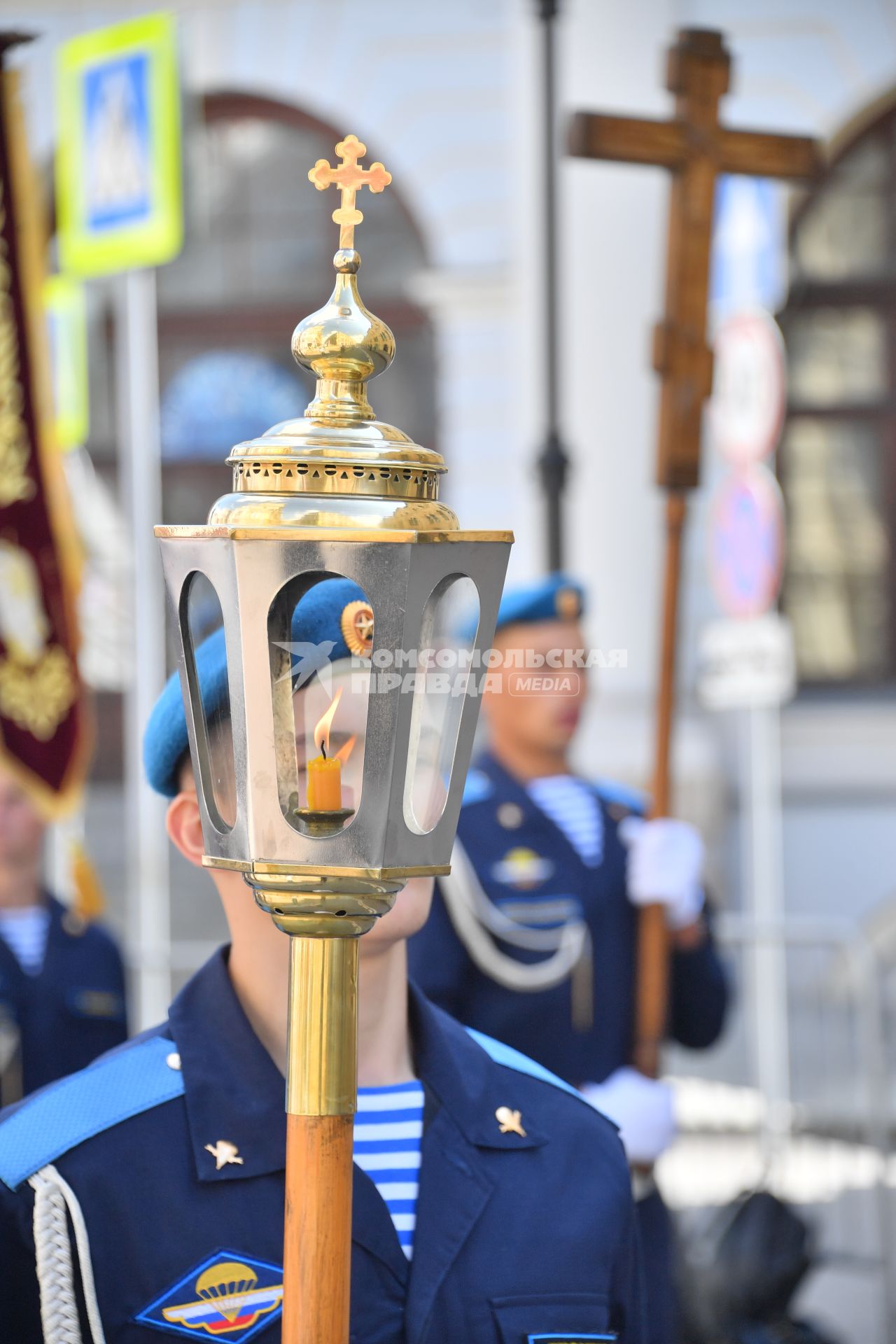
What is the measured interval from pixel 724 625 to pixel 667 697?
2463 millimetres

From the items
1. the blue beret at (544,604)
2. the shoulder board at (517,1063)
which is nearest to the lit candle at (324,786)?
the shoulder board at (517,1063)

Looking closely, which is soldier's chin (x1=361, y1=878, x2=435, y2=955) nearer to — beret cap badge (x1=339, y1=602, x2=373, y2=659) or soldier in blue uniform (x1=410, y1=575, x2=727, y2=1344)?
beret cap badge (x1=339, y1=602, x2=373, y2=659)

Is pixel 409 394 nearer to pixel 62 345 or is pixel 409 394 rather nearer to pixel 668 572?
pixel 62 345

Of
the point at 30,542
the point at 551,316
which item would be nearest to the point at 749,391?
the point at 551,316

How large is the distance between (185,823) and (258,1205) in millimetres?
380

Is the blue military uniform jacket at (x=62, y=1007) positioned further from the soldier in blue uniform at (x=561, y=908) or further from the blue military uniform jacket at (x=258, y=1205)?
the blue military uniform jacket at (x=258, y=1205)

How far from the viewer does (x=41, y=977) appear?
4.25 metres

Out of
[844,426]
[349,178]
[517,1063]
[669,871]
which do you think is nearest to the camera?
[349,178]

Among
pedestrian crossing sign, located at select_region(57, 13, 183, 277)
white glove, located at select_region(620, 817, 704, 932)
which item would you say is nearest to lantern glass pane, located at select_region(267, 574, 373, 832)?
white glove, located at select_region(620, 817, 704, 932)

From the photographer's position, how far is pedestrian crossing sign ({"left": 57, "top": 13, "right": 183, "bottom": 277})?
6.17 meters

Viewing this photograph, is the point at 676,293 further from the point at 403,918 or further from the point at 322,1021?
the point at 322,1021

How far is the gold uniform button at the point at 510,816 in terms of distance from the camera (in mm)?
3949

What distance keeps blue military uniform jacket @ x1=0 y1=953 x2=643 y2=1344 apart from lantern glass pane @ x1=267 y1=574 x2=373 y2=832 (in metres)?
0.52

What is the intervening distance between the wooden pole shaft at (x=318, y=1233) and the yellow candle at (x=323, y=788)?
0.65 feet
